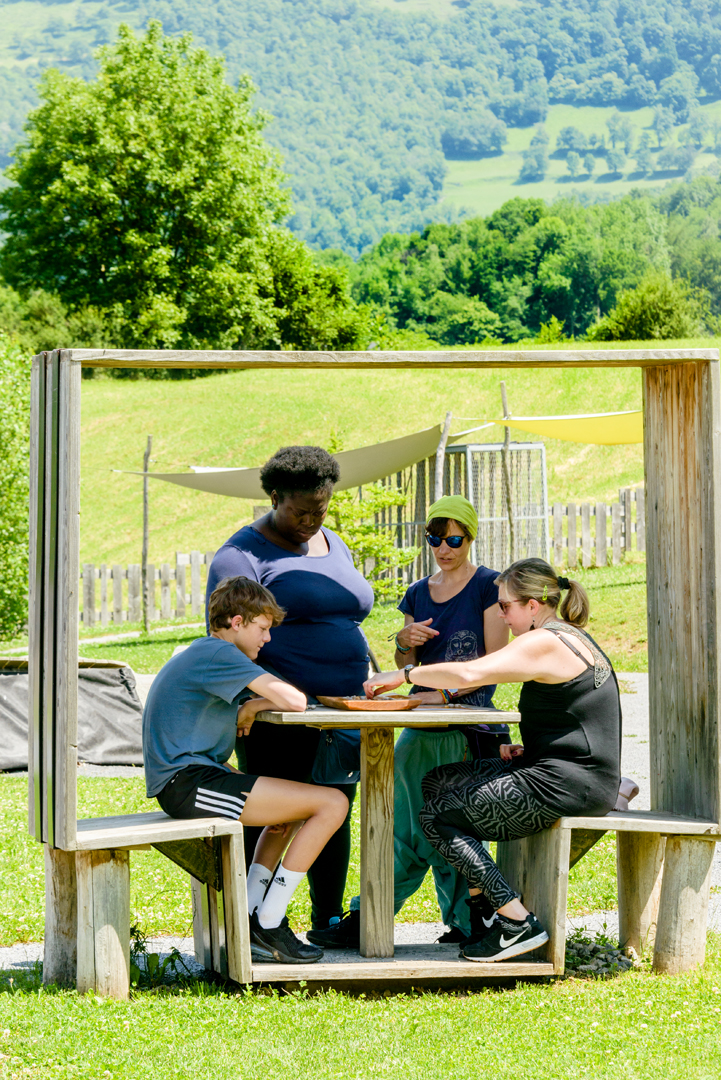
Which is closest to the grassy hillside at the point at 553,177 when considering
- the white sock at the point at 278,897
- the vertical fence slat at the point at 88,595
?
the vertical fence slat at the point at 88,595

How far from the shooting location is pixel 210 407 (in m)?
29.9

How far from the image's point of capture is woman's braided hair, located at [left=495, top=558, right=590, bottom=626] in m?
3.96

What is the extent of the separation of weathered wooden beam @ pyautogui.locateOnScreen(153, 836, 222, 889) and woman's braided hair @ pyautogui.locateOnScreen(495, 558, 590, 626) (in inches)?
49.6

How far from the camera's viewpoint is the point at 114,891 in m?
3.70

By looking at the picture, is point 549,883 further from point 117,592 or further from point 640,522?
point 117,592

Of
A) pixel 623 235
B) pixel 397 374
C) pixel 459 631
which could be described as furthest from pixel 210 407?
pixel 623 235

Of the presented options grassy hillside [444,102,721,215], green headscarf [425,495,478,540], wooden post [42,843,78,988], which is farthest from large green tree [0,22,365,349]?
grassy hillside [444,102,721,215]

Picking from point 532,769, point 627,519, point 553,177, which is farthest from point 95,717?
point 553,177

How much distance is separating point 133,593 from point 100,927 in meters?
16.4

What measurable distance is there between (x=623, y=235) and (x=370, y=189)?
9733cm

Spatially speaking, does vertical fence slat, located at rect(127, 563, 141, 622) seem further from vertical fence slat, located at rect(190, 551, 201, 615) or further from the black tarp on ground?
the black tarp on ground

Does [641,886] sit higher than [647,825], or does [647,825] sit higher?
[647,825]

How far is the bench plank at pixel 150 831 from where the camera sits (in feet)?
11.8

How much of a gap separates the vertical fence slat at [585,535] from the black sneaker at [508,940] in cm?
1508
